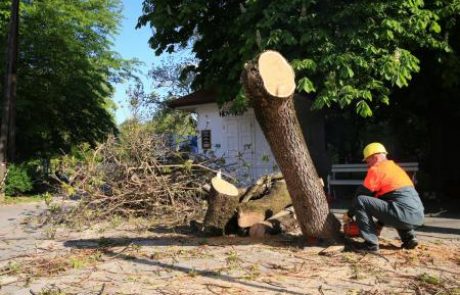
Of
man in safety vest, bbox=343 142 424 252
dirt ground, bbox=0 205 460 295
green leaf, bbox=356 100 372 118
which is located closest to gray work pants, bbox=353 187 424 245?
man in safety vest, bbox=343 142 424 252

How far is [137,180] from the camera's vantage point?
10672mm

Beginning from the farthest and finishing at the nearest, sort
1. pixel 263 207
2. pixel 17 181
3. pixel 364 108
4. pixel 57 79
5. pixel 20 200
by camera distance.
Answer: pixel 57 79 < pixel 17 181 < pixel 20 200 < pixel 364 108 < pixel 263 207

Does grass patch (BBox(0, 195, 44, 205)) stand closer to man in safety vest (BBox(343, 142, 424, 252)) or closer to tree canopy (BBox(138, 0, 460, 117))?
tree canopy (BBox(138, 0, 460, 117))

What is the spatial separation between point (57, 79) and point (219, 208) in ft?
47.6

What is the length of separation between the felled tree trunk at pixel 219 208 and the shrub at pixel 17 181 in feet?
38.0

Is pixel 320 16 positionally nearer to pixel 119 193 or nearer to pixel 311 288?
pixel 119 193

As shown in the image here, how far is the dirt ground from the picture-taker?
5.56m

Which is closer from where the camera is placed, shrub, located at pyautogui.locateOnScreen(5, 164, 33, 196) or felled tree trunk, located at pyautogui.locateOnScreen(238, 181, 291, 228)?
felled tree trunk, located at pyautogui.locateOnScreen(238, 181, 291, 228)

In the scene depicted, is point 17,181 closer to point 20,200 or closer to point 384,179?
point 20,200

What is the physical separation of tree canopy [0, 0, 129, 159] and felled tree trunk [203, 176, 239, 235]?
1259 cm

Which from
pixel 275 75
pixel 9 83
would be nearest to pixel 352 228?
pixel 275 75

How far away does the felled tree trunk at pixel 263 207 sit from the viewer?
28.5 ft

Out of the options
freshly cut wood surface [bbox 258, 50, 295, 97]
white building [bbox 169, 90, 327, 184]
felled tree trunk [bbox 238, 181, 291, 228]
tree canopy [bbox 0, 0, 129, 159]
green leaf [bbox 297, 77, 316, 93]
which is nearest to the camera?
freshly cut wood surface [bbox 258, 50, 295, 97]

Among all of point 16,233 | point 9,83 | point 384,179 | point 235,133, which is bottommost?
point 16,233
